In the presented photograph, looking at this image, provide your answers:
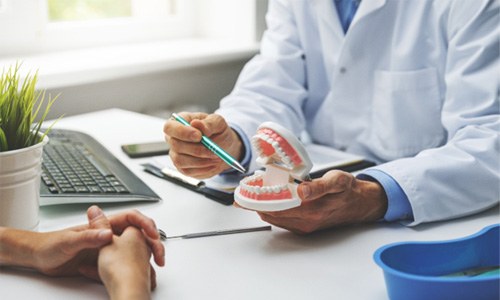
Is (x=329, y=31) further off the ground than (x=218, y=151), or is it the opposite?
(x=329, y=31)

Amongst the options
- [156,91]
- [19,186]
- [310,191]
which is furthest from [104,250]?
[156,91]

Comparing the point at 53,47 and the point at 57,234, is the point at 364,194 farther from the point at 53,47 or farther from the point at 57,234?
the point at 53,47

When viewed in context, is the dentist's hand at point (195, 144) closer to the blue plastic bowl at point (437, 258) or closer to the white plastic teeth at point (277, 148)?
the white plastic teeth at point (277, 148)

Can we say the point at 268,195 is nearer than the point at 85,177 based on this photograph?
Yes

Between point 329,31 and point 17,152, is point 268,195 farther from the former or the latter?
point 329,31

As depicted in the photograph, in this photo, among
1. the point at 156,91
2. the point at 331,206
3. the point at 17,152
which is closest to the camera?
the point at 17,152

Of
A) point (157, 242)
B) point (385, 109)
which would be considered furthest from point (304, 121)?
point (157, 242)

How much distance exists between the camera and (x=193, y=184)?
4.07ft

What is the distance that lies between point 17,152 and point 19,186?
2.0 inches

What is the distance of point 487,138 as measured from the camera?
3.81 feet

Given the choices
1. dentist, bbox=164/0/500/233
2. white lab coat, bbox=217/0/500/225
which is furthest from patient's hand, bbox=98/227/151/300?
white lab coat, bbox=217/0/500/225

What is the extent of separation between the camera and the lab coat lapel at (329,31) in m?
1.54

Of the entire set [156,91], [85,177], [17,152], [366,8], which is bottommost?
[156,91]

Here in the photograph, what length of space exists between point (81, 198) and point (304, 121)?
0.68 meters
